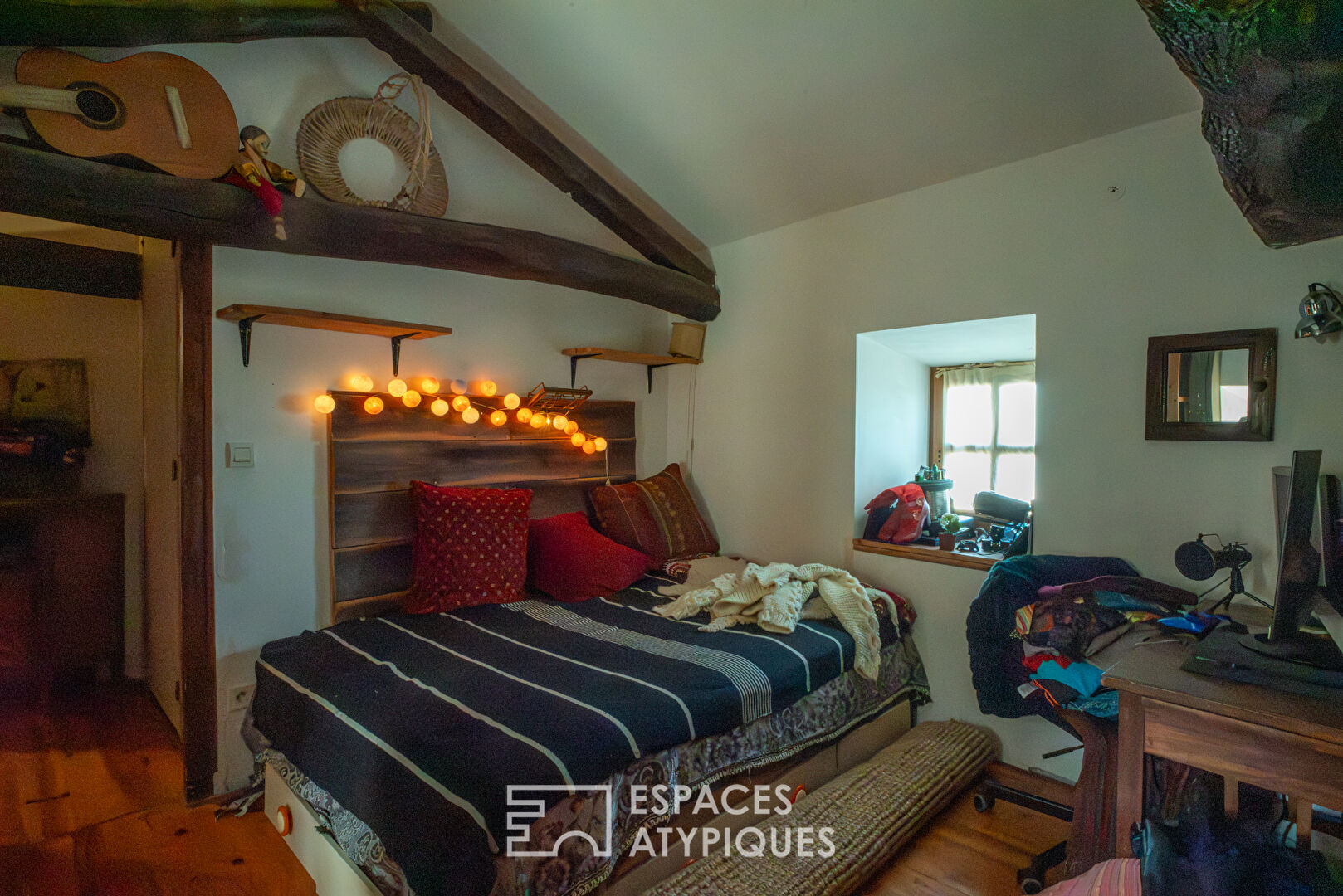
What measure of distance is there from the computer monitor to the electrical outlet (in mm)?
2856

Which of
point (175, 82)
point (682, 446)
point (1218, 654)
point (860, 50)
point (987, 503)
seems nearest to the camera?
point (1218, 654)

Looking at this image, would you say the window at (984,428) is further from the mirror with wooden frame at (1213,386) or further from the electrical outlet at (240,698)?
the electrical outlet at (240,698)

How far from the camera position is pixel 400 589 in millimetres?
2688

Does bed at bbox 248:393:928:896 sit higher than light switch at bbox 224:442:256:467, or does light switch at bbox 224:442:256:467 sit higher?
light switch at bbox 224:442:256:467

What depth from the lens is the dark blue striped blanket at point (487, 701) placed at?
1.39 m

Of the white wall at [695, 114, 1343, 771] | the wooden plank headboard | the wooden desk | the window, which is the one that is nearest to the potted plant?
the white wall at [695, 114, 1343, 771]

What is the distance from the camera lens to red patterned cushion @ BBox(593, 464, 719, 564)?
3.20 meters

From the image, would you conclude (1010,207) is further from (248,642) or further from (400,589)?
(248,642)

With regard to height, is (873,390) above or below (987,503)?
above

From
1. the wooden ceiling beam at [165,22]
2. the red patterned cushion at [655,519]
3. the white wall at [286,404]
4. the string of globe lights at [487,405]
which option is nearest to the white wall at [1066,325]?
the red patterned cushion at [655,519]

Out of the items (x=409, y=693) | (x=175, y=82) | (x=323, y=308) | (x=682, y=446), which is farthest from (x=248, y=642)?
(x=682, y=446)

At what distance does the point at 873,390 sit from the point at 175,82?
2.75m

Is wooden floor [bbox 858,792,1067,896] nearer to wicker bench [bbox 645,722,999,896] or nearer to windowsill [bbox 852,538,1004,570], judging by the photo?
wicker bench [bbox 645,722,999,896]

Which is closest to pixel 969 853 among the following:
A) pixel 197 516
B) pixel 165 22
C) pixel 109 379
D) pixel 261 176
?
pixel 197 516
